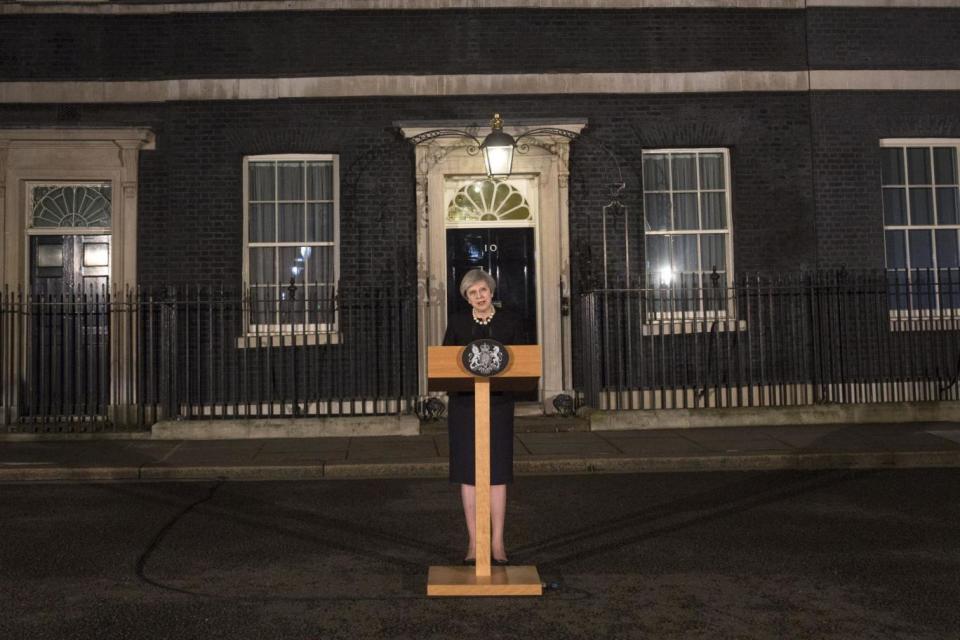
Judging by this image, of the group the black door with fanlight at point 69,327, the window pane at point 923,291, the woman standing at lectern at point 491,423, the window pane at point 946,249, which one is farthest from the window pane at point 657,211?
the woman standing at lectern at point 491,423

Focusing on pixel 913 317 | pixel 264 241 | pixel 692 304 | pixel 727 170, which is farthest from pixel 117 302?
pixel 913 317

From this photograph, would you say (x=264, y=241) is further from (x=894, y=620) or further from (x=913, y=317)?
(x=894, y=620)

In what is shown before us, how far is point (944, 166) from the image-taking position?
39.5 ft

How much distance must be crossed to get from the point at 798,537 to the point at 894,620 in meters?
1.62

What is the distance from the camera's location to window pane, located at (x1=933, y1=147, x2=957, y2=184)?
12.0 meters

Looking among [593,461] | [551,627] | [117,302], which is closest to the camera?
[551,627]

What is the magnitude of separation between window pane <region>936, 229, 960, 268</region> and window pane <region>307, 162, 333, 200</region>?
320 inches

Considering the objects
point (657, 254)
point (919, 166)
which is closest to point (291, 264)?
point (657, 254)

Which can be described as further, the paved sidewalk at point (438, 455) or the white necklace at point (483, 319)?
the paved sidewalk at point (438, 455)

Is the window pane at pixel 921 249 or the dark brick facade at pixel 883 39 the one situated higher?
the dark brick facade at pixel 883 39

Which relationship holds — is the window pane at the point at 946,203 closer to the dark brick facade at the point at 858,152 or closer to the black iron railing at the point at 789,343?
the dark brick facade at the point at 858,152

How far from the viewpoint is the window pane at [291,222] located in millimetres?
11617

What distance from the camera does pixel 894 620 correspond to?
3912 millimetres

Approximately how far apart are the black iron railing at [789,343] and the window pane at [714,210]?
81 centimetres
